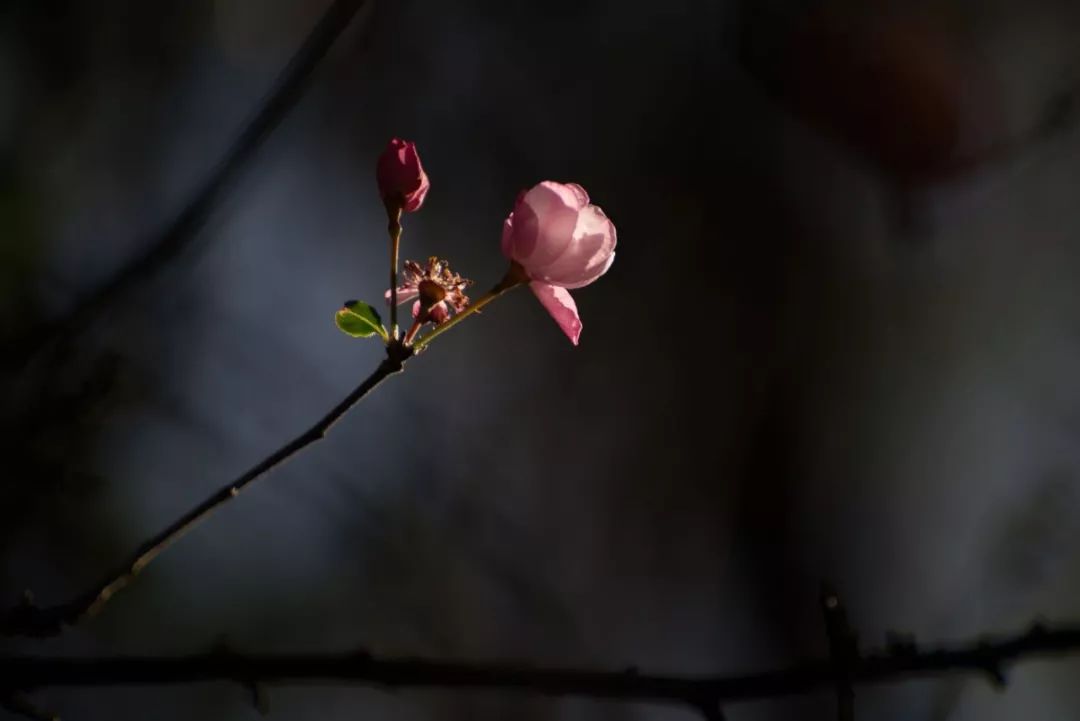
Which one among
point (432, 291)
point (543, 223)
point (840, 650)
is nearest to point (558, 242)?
point (543, 223)

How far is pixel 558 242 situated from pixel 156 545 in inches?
16.5

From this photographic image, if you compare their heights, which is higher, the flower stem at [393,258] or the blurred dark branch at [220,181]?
the blurred dark branch at [220,181]

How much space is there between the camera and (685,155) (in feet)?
9.18

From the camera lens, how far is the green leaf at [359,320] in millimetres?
797

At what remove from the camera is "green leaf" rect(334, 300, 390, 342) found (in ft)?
2.62

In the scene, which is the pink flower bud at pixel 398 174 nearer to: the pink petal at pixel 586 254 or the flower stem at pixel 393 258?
the flower stem at pixel 393 258

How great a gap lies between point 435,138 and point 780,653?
60.1 inches

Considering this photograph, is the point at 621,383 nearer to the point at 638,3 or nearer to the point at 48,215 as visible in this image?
the point at 638,3

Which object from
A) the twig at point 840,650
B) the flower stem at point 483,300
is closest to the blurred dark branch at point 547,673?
the twig at point 840,650

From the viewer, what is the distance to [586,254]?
0.89 metres

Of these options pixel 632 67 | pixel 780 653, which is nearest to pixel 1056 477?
pixel 780 653

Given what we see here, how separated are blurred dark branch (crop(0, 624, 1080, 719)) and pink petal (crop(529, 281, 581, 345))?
0.38 m

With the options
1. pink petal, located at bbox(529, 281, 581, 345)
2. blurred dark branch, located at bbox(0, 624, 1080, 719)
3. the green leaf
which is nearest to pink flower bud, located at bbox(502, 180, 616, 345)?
pink petal, located at bbox(529, 281, 581, 345)

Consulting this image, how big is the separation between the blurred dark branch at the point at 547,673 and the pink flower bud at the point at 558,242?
374mm
